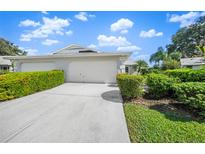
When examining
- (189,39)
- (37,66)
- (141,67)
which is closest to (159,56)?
(189,39)

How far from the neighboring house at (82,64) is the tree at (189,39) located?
118 feet

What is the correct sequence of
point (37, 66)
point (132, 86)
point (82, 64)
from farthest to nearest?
point (37, 66)
point (82, 64)
point (132, 86)

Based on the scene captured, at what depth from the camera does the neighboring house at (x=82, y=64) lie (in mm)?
13002

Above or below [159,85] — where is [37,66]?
above

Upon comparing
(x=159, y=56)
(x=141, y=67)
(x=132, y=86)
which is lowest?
(x=132, y=86)

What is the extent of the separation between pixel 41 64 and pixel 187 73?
13.5m

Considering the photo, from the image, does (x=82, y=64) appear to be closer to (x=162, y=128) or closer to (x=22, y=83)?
(x=22, y=83)

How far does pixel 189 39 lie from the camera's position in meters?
42.0

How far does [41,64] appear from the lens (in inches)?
572

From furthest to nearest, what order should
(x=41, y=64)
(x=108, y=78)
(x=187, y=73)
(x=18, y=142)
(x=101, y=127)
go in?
(x=41, y=64), (x=108, y=78), (x=187, y=73), (x=101, y=127), (x=18, y=142)

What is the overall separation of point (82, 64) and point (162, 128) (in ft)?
35.7
